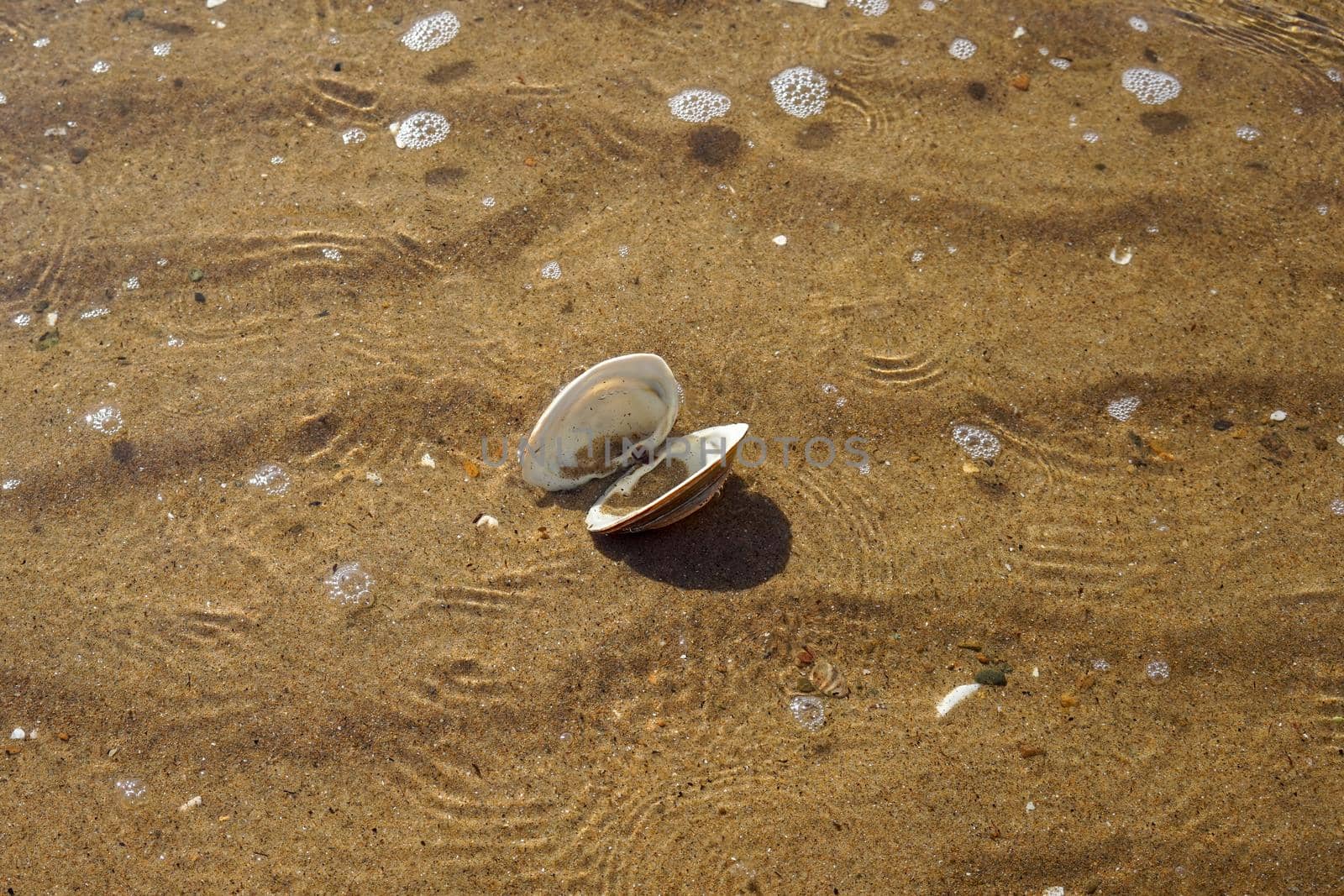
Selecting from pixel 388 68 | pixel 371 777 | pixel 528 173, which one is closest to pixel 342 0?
pixel 388 68

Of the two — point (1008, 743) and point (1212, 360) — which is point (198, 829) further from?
point (1212, 360)

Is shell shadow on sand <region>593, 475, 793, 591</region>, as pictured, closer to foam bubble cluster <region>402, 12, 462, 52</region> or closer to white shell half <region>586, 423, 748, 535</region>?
white shell half <region>586, 423, 748, 535</region>

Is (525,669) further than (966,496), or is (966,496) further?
(966,496)

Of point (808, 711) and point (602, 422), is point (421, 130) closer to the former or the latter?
point (602, 422)

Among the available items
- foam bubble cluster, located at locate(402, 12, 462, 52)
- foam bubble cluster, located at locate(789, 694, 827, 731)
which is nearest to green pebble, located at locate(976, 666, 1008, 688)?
foam bubble cluster, located at locate(789, 694, 827, 731)

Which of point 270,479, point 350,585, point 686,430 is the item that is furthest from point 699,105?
point 350,585
